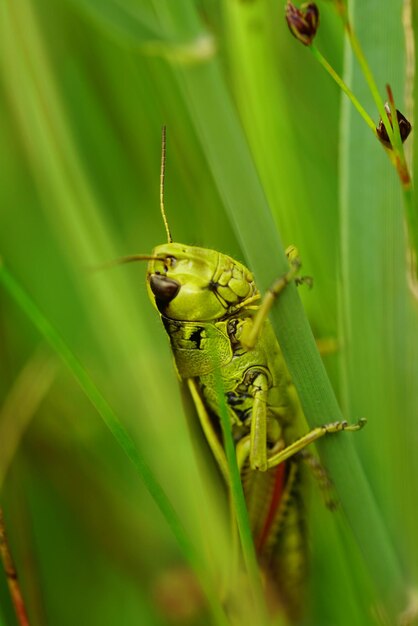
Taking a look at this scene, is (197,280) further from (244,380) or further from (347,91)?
(347,91)

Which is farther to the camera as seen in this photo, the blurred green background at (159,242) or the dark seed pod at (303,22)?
the blurred green background at (159,242)

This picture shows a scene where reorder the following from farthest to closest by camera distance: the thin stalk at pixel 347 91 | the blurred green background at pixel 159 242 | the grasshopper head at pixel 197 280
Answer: the grasshopper head at pixel 197 280 < the blurred green background at pixel 159 242 < the thin stalk at pixel 347 91

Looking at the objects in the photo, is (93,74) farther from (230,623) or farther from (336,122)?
(230,623)

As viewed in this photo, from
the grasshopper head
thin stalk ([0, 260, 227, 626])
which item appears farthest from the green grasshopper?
thin stalk ([0, 260, 227, 626])

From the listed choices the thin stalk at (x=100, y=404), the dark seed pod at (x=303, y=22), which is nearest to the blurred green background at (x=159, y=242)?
the dark seed pod at (x=303, y=22)

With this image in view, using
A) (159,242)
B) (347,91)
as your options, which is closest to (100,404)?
(347,91)

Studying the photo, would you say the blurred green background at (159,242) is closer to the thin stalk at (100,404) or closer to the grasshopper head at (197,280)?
the grasshopper head at (197,280)

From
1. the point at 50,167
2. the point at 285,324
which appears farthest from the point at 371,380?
the point at 50,167
